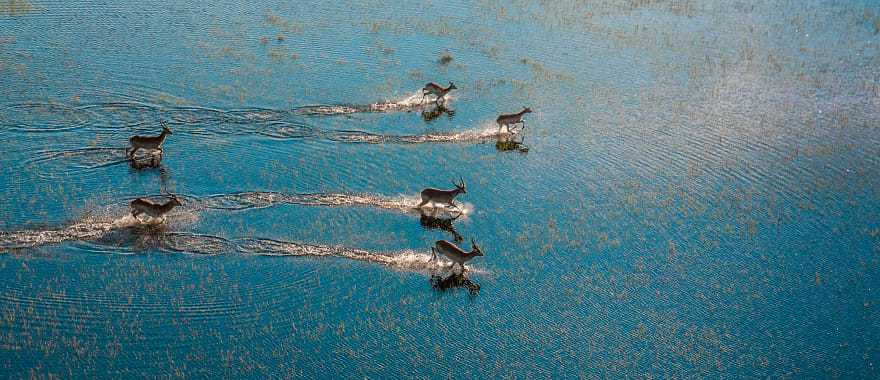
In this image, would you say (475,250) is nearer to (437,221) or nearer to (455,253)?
(455,253)

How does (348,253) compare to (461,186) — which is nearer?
(348,253)

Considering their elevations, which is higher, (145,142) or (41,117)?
(41,117)

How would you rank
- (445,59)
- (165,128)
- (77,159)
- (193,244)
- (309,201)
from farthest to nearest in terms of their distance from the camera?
(445,59) → (165,128) → (77,159) → (309,201) → (193,244)

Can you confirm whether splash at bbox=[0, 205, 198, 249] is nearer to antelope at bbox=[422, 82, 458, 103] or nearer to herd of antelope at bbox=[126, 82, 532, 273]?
herd of antelope at bbox=[126, 82, 532, 273]

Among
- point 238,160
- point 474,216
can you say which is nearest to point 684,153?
point 474,216

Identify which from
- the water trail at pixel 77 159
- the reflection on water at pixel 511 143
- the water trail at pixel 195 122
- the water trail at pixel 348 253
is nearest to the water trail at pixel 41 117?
the water trail at pixel 195 122

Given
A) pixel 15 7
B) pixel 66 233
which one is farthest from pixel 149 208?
pixel 15 7

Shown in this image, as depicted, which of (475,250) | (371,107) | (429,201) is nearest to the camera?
(475,250)

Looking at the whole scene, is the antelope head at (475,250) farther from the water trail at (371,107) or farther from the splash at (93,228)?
the water trail at (371,107)

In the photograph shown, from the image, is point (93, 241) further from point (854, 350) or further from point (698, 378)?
point (854, 350)

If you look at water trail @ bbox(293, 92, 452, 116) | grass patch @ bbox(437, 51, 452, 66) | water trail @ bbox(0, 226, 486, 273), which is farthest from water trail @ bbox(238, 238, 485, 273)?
grass patch @ bbox(437, 51, 452, 66)
